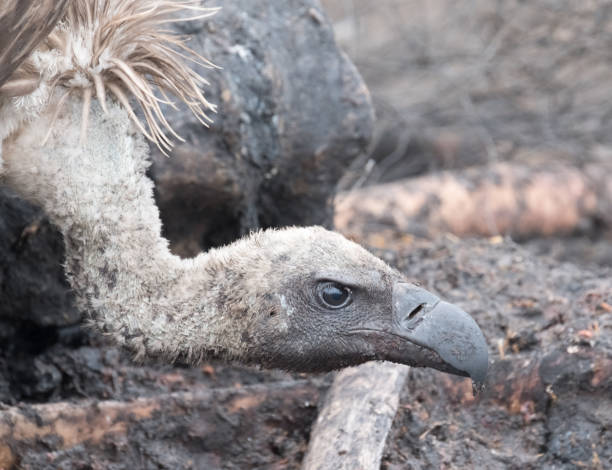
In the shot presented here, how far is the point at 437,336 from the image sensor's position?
2572mm

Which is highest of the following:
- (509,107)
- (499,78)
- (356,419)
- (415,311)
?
(499,78)

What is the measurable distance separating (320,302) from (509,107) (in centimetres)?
577

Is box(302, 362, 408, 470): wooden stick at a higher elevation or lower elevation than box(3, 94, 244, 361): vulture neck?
lower

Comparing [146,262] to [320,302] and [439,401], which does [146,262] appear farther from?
[439,401]

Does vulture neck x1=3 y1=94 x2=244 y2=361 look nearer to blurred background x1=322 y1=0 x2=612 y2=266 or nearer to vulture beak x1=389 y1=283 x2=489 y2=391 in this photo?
vulture beak x1=389 y1=283 x2=489 y2=391

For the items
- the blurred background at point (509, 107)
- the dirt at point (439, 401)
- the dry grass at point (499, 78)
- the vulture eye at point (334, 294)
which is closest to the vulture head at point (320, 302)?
the vulture eye at point (334, 294)

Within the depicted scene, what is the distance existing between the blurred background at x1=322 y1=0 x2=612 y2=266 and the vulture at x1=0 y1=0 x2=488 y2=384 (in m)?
4.01

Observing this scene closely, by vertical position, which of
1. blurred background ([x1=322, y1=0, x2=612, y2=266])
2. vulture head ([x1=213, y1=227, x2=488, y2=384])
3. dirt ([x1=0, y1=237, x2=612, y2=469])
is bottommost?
dirt ([x1=0, y1=237, x2=612, y2=469])

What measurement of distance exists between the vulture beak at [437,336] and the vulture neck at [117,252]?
535mm

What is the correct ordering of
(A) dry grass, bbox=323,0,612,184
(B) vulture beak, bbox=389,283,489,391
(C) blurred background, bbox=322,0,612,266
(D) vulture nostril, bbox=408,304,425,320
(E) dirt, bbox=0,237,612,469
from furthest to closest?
(A) dry grass, bbox=323,0,612,184, (C) blurred background, bbox=322,0,612,266, (E) dirt, bbox=0,237,612,469, (D) vulture nostril, bbox=408,304,425,320, (B) vulture beak, bbox=389,283,489,391

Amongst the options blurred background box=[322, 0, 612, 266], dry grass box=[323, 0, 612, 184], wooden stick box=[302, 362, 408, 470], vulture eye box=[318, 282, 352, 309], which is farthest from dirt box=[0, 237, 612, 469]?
dry grass box=[323, 0, 612, 184]

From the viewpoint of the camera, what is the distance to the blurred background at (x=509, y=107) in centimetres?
714

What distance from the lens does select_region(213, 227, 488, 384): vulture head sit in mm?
2695

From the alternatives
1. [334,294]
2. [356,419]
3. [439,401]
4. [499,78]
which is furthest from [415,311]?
[499,78]
